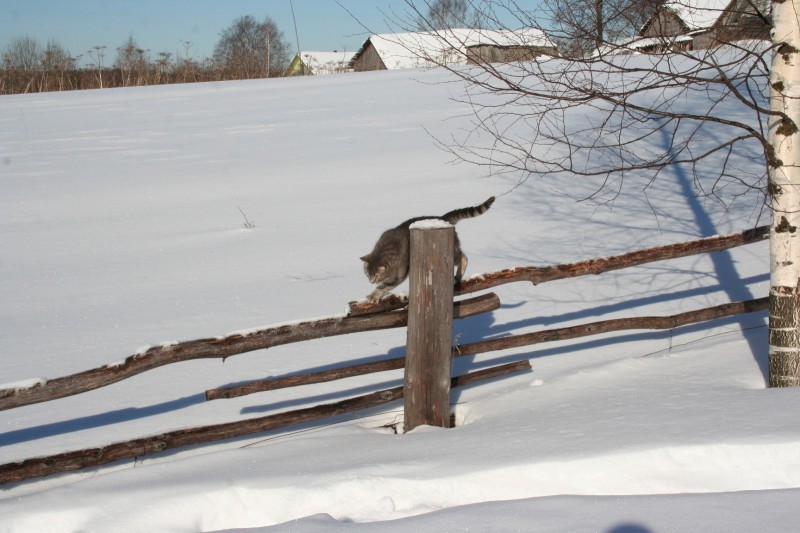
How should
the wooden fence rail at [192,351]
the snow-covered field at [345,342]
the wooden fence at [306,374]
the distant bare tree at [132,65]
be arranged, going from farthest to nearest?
the distant bare tree at [132,65] < the wooden fence at [306,374] < the wooden fence rail at [192,351] < the snow-covered field at [345,342]

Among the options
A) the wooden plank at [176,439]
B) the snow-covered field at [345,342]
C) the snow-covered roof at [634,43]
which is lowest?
the wooden plank at [176,439]

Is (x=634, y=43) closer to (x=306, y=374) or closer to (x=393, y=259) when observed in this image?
(x=393, y=259)

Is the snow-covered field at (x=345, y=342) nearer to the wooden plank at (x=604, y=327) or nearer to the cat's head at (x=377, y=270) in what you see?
the wooden plank at (x=604, y=327)

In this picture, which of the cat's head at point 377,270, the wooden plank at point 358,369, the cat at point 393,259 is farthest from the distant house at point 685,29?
the cat's head at point 377,270

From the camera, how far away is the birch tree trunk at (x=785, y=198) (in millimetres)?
3684

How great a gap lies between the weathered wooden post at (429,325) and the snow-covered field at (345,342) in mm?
140

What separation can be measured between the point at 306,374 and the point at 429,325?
91cm

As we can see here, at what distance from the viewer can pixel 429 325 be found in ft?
12.5

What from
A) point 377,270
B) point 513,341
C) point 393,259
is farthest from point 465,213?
point 513,341

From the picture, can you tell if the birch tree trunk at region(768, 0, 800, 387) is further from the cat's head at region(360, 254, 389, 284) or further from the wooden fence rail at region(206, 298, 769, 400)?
the cat's head at region(360, 254, 389, 284)

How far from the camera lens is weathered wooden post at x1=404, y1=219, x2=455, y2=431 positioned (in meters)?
3.75

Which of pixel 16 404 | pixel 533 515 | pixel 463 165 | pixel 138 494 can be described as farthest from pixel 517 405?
Result: pixel 463 165

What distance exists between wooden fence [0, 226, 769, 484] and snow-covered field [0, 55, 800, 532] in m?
0.13

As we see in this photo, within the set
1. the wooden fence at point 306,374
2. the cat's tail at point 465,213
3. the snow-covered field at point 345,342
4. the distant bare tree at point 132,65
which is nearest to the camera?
the snow-covered field at point 345,342
